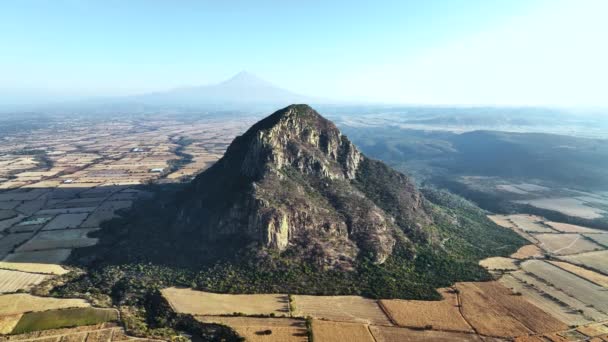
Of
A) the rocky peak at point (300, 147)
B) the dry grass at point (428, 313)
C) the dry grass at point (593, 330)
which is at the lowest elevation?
the dry grass at point (593, 330)

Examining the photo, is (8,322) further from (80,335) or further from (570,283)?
(570,283)

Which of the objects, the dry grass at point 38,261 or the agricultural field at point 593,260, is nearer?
the dry grass at point 38,261

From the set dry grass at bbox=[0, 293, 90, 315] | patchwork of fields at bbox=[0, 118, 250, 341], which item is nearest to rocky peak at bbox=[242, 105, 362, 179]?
dry grass at bbox=[0, 293, 90, 315]

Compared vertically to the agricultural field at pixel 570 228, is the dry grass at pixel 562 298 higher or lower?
lower

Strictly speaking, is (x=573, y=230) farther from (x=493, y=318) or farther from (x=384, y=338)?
(x=384, y=338)

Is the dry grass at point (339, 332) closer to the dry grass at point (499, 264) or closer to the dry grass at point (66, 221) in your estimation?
the dry grass at point (499, 264)

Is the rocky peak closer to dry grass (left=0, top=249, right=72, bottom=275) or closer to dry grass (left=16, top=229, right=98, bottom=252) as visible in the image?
dry grass (left=16, top=229, right=98, bottom=252)

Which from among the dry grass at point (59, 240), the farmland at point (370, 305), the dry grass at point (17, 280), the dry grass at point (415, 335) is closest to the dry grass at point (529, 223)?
the farmland at point (370, 305)
